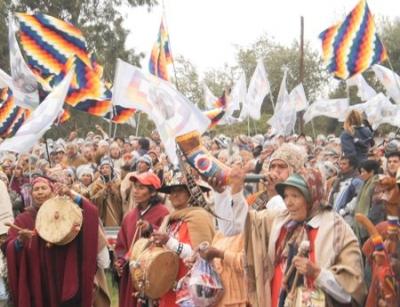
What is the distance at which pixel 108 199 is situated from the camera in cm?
1186

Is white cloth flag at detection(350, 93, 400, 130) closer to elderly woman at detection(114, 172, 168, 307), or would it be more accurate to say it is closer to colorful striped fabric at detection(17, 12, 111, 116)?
colorful striped fabric at detection(17, 12, 111, 116)

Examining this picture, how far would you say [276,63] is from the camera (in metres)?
53.8

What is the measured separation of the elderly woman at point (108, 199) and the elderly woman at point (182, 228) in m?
4.59

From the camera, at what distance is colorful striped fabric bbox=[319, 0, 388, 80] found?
11.7 m

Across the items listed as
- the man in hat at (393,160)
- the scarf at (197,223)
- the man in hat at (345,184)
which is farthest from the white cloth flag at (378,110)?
the scarf at (197,223)

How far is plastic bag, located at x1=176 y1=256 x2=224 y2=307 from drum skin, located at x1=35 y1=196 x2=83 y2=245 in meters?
1.61

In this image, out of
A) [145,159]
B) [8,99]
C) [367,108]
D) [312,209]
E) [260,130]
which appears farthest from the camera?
[260,130]

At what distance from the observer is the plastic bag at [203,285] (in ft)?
20.1

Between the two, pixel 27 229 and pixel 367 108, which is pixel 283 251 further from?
pixel 367 108

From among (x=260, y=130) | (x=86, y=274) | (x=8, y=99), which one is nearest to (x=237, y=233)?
(x=86, y=274)

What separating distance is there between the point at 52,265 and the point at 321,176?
3208 millimetres

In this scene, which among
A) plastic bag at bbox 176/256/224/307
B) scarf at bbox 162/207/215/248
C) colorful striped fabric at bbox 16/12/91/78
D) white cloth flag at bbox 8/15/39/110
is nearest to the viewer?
plastic bag at bbox 176/256/224/307

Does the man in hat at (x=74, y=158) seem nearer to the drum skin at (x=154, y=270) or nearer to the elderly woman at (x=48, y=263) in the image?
the elderly woman at (x=48, y=263)

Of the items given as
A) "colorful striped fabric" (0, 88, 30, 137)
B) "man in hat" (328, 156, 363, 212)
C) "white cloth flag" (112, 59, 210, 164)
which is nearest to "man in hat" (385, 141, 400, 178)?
"man in hat" (328, 156, 363, 212)
